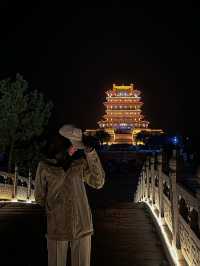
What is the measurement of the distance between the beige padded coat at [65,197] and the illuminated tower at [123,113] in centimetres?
7259

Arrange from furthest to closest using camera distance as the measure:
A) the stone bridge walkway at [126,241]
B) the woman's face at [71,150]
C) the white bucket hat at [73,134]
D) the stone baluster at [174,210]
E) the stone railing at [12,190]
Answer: the stone railing at [12,190]
the stone bridge walkway at [126,241]
the stone baluster at [174,210]
the woman's face at [71,150]
the white bucket hat at [73,134]

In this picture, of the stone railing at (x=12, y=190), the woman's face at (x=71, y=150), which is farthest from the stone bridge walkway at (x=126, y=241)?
the stone railing at (x=12, y=190)

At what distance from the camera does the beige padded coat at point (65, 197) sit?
333 centimetres

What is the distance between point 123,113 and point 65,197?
73525 millimetres

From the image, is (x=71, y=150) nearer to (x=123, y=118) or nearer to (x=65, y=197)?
(x=65, y=197)

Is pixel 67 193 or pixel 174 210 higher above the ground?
pixel 67 193

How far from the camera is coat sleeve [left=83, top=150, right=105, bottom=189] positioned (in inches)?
133

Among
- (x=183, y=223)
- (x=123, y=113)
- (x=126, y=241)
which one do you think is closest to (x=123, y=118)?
(x=123, y=113)

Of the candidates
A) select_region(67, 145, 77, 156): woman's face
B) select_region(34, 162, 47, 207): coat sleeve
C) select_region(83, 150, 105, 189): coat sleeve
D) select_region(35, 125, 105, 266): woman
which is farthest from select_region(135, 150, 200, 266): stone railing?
select_region(34, 162, 47, 207): coat sleeve

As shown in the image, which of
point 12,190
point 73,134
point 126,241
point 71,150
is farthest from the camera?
point 12,190

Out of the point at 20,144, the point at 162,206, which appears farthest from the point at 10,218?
the point at 20,144

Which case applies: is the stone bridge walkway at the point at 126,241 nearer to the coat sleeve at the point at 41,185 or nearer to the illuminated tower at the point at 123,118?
the coat sleeve at the point at 41,185

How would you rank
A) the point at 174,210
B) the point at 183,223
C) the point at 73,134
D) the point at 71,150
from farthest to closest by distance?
the point at 174,210, the point at 183,223, the point at 71,150, the point at 73,134

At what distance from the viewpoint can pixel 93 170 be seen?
135 inches
